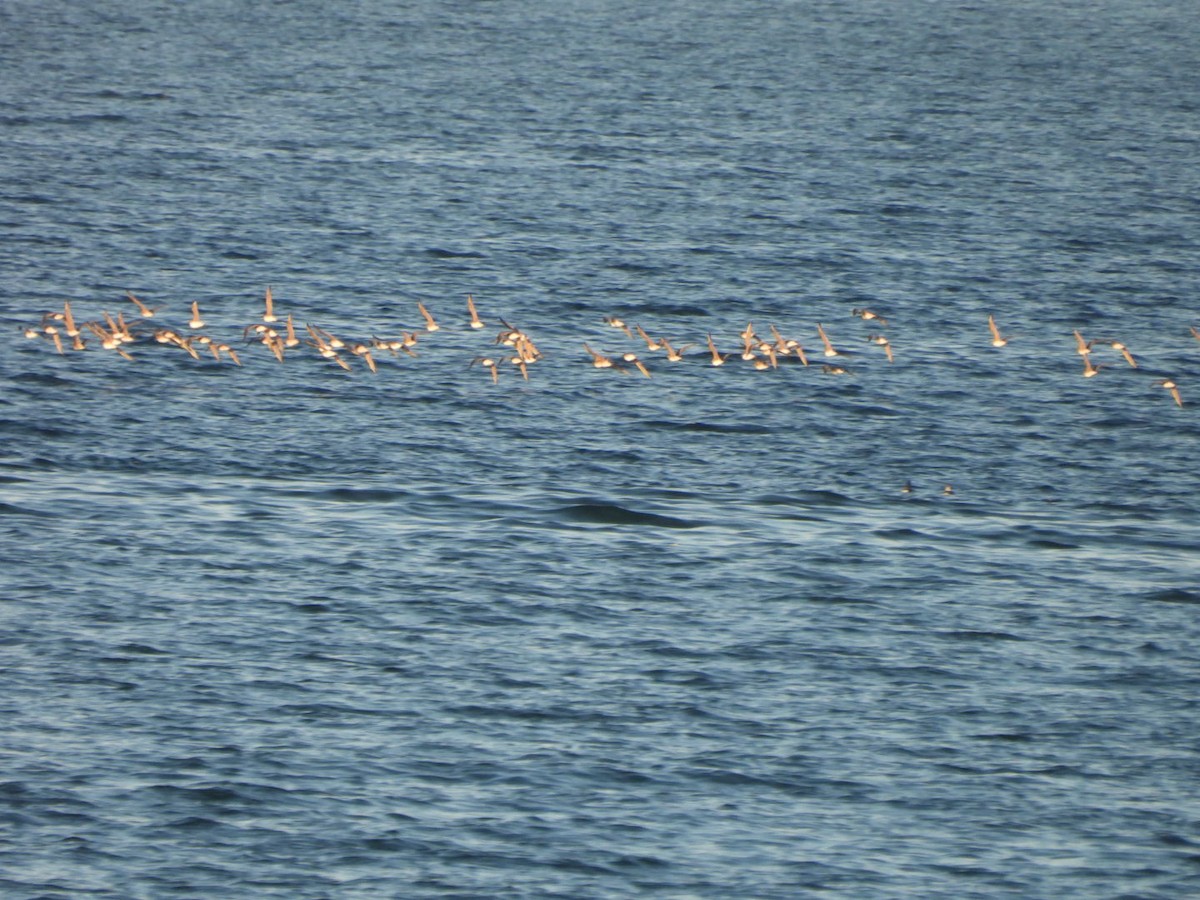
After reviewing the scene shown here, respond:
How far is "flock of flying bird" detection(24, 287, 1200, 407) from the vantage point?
267ft

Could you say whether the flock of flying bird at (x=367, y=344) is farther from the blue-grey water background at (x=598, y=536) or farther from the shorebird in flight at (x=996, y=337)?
the blue-grey water background at (x=598, y=536)

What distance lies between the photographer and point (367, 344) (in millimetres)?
84125

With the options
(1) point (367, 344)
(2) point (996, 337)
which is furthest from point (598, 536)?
(2) point (996, 337)

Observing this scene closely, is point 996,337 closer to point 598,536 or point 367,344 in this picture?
point 367,344

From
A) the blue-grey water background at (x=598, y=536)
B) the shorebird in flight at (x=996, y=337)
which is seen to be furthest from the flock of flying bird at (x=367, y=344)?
the blue-grey water background at (x=598, y=536)

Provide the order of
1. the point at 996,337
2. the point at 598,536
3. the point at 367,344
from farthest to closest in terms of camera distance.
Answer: the point at 996,337
the point at 367,344
the point at 598,536

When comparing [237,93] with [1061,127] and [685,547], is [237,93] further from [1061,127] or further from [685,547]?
[685,547]

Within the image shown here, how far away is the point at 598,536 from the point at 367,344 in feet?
77.1

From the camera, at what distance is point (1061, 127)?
14112 centimetres

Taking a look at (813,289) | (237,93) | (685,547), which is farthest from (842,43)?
(685,547)

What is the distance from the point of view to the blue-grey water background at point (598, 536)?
46.2 metres

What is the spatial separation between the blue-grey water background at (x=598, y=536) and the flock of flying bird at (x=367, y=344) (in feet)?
2.57

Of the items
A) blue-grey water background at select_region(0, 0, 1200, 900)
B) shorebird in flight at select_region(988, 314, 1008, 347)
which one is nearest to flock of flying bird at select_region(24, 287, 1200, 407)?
shorebird in flight at select_region(988, 314, 1008, 347)

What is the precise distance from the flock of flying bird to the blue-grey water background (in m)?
0.78
